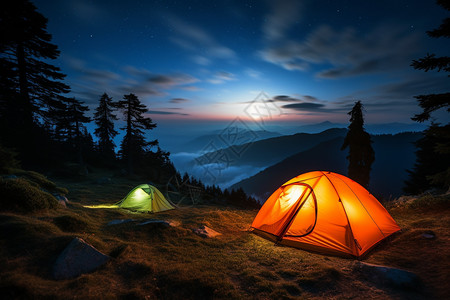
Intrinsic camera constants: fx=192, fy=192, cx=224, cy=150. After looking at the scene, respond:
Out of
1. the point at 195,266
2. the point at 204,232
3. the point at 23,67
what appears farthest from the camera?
the point at 23,67

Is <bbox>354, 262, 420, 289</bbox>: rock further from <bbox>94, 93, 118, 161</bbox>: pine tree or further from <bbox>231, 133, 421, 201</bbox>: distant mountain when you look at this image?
<bbox>231, 133, 421, 201</bbox>: distant mountain

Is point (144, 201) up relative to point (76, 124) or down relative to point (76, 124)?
down

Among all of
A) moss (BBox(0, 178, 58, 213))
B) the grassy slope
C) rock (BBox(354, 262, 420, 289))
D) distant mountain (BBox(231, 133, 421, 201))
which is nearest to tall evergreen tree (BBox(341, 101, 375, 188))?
the grassy slope

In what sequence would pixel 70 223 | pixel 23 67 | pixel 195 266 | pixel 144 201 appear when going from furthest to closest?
pixel 23 67
pixel 144 201
pixel 70 223
pixel 195 266

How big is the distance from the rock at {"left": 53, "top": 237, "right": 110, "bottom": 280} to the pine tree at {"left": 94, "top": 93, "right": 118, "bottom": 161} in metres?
36.6

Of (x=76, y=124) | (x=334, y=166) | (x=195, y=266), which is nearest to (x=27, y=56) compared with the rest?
(x=76, y=124)

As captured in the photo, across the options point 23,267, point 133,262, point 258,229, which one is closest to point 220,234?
point 258,229

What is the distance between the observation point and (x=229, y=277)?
4715 millimetres

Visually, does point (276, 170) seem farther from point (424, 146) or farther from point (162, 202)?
point (162, 202)

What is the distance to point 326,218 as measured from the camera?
680 centimetres

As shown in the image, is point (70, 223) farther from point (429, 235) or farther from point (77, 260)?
point (429, 235)

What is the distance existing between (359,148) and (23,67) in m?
39.4

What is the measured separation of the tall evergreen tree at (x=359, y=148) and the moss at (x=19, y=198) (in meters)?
25.8

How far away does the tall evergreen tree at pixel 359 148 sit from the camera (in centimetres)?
2214
